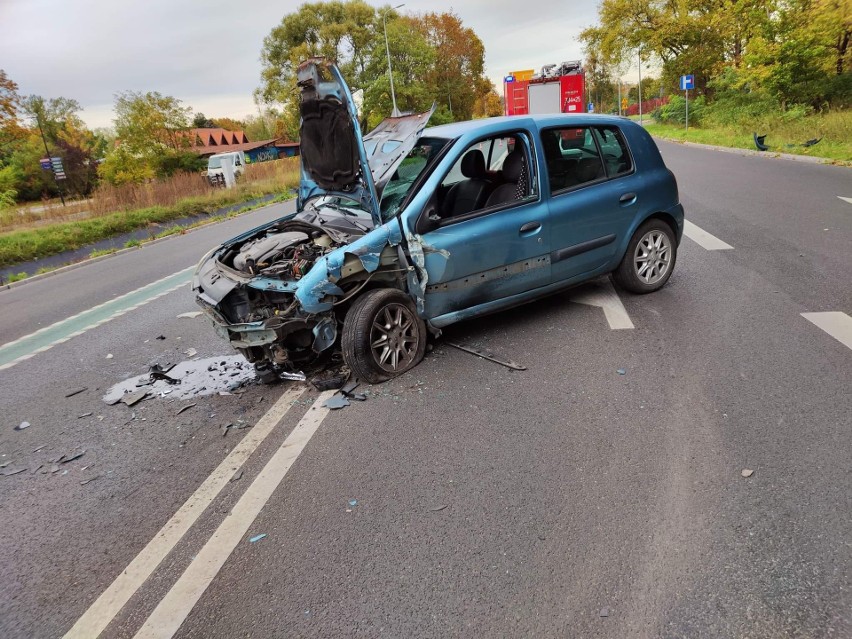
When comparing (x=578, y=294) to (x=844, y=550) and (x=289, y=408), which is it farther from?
(x=844, y=550)

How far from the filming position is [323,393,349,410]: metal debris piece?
416 centimetres

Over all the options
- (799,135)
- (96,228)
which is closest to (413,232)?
(96,228)

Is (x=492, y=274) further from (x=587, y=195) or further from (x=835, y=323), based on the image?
(x=835, y=323)

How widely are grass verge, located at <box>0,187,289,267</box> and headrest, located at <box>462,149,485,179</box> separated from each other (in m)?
14.7

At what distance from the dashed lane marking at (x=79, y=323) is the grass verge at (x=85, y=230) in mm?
8193

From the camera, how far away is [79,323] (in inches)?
305

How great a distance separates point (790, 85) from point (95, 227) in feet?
98.7

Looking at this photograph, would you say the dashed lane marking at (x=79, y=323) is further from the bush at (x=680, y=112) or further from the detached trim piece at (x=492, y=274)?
the bush at (x=680, y=112)

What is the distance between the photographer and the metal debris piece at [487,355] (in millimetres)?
4477

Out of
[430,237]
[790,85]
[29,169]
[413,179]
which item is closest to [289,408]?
[430,237]

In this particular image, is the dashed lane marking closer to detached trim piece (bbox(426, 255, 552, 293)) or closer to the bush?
detached trim piece (bbox(426, 255, 552, 293))

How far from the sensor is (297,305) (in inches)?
161

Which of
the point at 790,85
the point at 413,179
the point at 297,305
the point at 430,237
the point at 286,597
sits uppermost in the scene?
the point at 790,85

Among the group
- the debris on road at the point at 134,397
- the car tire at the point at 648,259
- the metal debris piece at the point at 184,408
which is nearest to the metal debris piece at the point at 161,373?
the debris on road at the point at 134,397
